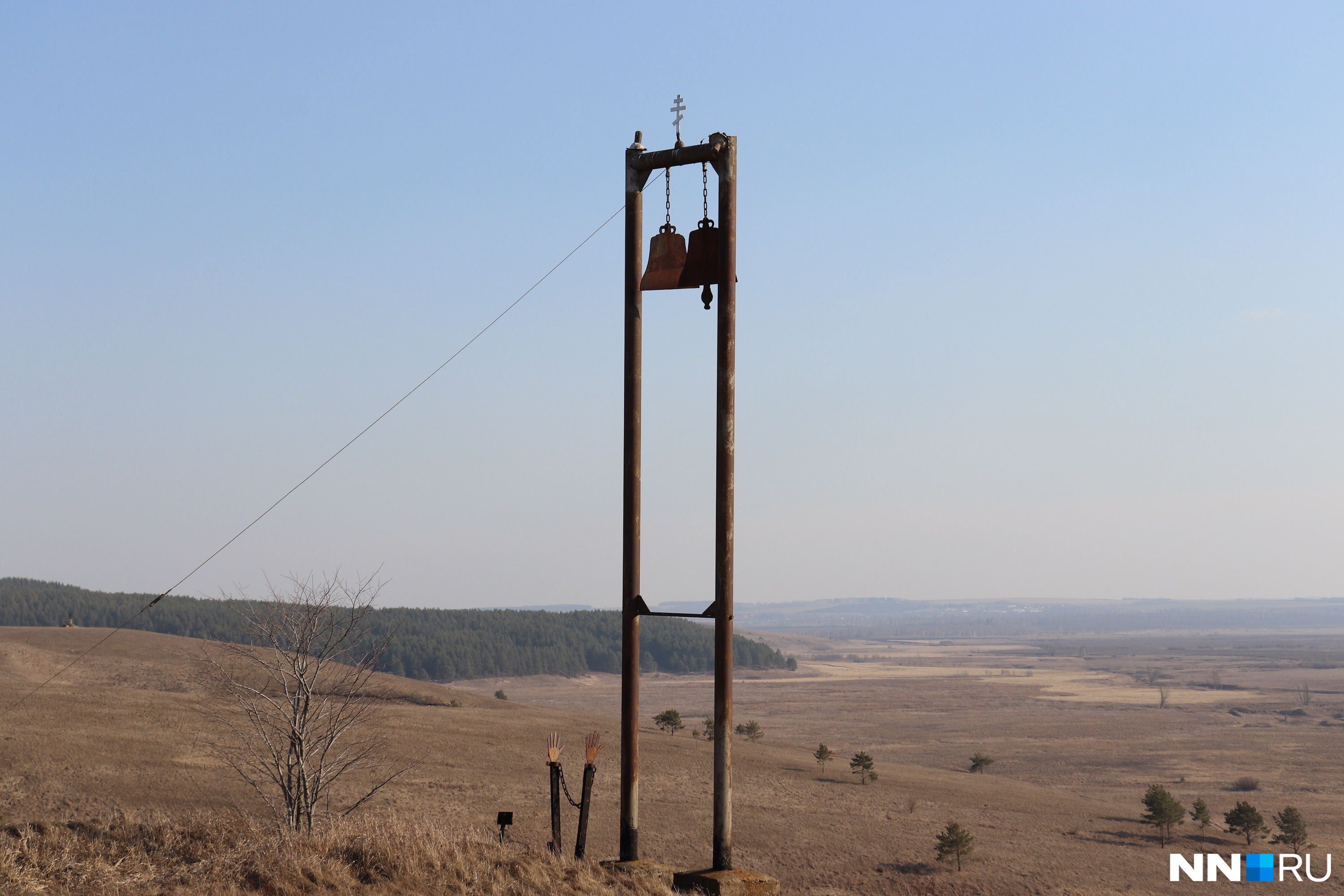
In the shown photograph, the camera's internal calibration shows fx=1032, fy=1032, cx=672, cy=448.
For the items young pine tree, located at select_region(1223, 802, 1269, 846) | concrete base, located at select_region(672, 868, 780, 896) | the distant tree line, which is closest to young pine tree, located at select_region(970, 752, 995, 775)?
young pine tree, located at select_region(1223, 802, 1269, 846)

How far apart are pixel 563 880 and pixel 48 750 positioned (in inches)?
1216

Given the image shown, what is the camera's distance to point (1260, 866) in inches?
1346

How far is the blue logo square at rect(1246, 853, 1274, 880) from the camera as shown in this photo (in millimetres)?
33250

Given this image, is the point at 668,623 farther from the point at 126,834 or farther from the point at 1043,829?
the point at 126,834

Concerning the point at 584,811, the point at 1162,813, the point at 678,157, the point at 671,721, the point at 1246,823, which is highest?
the point at 678,157

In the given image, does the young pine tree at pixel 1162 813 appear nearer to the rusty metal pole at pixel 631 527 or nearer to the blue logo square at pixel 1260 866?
the blue logo square at pixel 1260 866

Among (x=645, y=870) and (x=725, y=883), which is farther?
(x=645, y=870)

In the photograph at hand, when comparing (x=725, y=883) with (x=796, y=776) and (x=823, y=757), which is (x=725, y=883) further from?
(x=823, y=757)

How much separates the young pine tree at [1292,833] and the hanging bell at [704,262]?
1486 inches

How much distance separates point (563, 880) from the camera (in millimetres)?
9586

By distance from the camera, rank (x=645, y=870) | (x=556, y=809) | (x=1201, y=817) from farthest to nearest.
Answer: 1. (x=1201, y=817)
2. (x=556, y=809)
3. (x=645, y=870)

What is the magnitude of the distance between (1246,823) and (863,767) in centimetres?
1586

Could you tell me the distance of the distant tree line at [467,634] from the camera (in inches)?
5689

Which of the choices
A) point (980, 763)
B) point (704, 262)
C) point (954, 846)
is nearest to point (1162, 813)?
point (954, 846)
